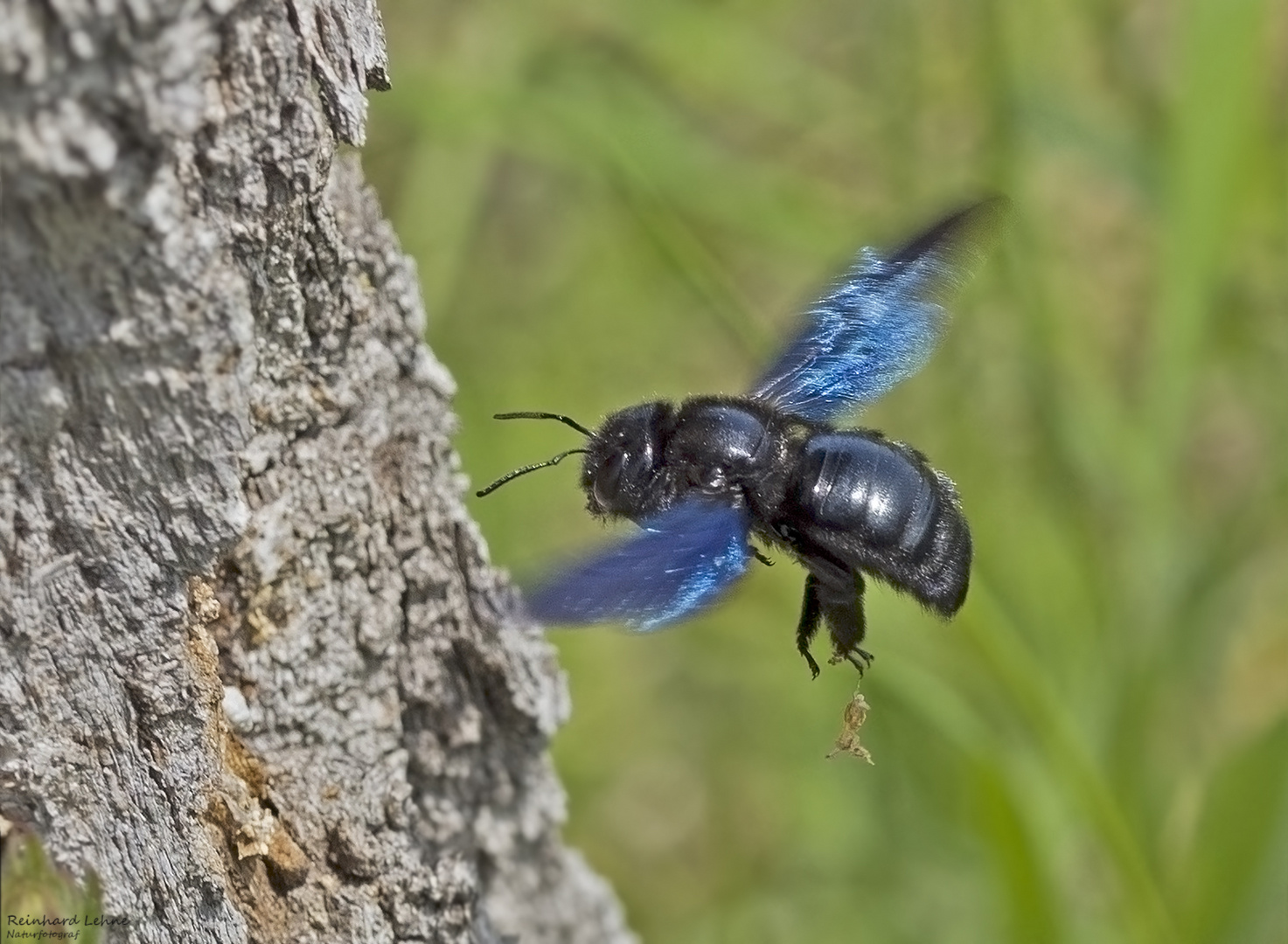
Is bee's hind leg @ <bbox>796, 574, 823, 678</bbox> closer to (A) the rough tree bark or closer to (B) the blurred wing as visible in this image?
(B) the blurred wing

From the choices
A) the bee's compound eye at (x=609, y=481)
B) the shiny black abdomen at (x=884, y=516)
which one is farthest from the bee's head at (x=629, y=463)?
the shiny black abdomen at (x=884, y=516)

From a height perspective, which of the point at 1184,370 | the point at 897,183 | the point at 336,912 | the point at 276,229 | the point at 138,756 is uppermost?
the point at 897,183

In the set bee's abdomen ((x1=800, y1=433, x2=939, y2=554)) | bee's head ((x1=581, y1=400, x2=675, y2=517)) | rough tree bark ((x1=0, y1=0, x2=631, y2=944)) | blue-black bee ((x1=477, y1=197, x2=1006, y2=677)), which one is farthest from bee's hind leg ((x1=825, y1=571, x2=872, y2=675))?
rough tree bark ((x1=0, y1=0, x2=631, y2=944))

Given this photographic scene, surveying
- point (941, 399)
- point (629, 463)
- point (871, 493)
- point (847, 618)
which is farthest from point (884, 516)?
point (941, 399)

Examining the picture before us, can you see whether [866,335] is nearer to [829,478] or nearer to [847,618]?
[829,478]

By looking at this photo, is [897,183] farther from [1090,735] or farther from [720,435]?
[720,435]

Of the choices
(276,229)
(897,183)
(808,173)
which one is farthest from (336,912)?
Result: (808,173)

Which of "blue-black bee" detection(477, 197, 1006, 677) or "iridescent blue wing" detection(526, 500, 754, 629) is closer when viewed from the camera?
"iridescent blue wing" detection(526, 500, 754, 629)
